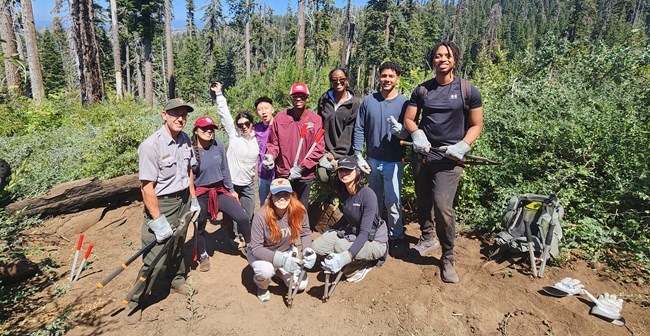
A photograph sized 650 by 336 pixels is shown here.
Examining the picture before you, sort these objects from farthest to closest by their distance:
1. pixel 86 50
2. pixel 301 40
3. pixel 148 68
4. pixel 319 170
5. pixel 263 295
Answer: pixel 148 68
pixel 86 50
pixel 301 40
pixel 319 170
pixel 263 295

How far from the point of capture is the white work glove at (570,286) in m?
3.00

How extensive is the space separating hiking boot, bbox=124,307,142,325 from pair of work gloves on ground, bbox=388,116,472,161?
10.1 feet

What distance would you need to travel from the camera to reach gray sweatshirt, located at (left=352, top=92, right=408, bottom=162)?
11.8 feet

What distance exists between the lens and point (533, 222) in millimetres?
3623

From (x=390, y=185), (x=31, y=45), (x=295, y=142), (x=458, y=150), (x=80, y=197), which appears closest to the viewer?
(x=458, y=150)

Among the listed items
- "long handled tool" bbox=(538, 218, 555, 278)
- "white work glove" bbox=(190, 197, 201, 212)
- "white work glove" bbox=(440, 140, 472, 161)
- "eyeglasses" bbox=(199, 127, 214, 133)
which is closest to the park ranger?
"white work glove" bbox=(190, 197, 201, 212)

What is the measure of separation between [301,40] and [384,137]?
8.28m

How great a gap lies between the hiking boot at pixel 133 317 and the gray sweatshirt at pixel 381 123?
9.33 feet

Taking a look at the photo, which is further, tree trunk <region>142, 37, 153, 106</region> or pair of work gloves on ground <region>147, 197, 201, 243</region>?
tree trunk <region>142, 37, 153, 106</region>

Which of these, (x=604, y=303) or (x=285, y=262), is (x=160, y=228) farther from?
(x=604, y=303)

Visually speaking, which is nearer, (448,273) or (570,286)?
(570,286)

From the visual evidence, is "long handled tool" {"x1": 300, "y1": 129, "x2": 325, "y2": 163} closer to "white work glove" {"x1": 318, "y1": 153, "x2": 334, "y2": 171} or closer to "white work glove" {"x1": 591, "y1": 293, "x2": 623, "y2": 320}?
"white work glove" {"x1": 318, "y1": 153, "x2": 334, "y2": 171}

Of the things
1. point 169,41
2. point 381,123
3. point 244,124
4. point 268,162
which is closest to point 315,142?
point 268,162

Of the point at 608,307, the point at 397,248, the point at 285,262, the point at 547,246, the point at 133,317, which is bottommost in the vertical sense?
the point at 133,317
